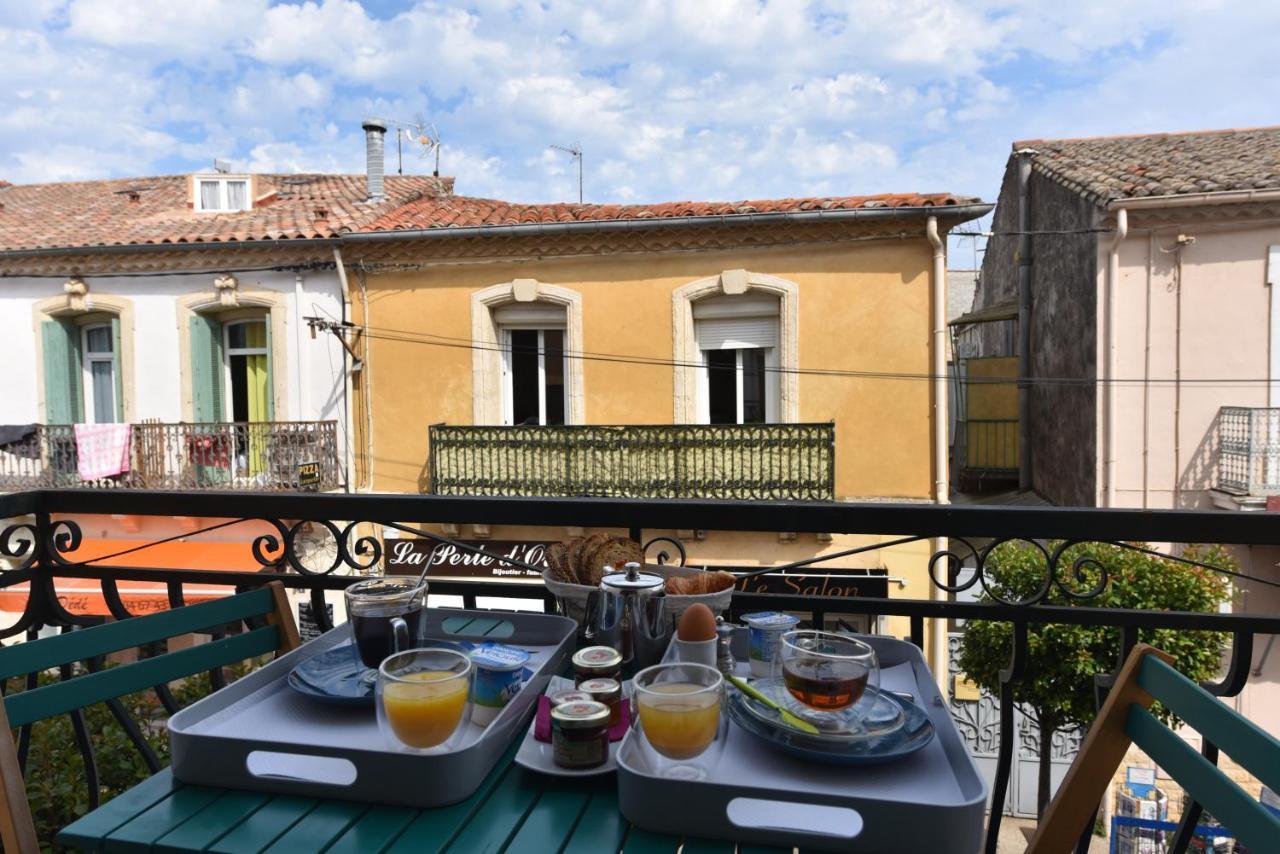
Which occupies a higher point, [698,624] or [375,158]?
[375,158]

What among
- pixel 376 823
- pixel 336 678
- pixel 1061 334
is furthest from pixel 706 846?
pixel 1061 334

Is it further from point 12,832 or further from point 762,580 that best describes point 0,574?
point 762,580

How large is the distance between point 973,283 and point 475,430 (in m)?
16.3

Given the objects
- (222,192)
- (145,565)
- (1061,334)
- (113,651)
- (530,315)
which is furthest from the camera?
(222,192)

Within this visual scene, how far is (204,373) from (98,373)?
2.01 meters

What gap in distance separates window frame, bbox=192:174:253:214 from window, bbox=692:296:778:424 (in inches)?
272

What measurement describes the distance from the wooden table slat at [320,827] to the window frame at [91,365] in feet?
39.3

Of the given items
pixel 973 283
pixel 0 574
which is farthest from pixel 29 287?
pixel 973 283

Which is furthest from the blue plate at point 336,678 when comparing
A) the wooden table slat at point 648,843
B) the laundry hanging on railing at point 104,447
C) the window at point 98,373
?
the window at point 98,373

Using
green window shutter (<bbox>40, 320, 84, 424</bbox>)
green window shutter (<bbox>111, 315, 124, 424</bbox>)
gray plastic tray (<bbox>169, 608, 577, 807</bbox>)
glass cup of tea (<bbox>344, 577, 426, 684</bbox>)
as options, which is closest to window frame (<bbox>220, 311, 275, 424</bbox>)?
green window shutter (<bbox>111, 315, 124, 424</bbox>)

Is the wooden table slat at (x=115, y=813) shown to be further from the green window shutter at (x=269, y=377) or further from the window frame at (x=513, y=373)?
the green window shutter at (x=269, y=377)

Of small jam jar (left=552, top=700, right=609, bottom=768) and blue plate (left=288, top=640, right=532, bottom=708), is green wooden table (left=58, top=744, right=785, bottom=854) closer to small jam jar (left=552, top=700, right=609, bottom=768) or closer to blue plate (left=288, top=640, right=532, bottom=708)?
small jam jar (left=552, top=700, right=609, bottom=768)

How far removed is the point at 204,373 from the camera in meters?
10.4

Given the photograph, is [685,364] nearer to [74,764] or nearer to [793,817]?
[74,764]
